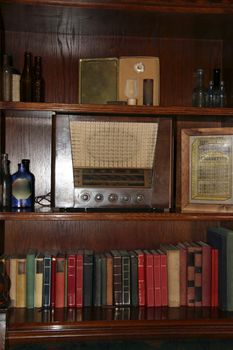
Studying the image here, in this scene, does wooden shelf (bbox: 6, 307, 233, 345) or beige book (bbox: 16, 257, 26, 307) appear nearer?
wooden shelf (bbox: 6, 307, 233, 345)

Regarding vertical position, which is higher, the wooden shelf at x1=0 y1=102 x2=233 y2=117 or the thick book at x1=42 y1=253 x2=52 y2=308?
the wooden shelf at x1=0 y1=102 x2=233 y2=117

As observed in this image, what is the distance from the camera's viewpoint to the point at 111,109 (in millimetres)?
1607

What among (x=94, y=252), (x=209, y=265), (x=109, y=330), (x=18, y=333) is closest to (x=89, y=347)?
(x=109, y=330)

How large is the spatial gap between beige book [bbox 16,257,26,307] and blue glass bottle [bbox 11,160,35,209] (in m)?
0.21

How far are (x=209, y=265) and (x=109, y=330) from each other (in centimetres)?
46

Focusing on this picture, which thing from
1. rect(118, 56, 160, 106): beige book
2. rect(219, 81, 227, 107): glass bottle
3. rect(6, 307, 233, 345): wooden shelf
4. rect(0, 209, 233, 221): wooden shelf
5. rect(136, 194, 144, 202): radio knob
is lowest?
rect(6, 307, 233, 345): wooden shelf

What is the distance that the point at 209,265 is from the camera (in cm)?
175

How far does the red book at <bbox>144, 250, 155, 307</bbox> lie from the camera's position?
1.74 metres

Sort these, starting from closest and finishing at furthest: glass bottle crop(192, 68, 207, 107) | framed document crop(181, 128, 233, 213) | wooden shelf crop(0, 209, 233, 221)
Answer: wooden shelf crop(0, 209, 233, 221) → framed document crop(181, 128, 233, 213) → glass bottle crop(192, 68, 207, 107)

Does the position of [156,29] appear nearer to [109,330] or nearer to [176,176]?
[176,176]

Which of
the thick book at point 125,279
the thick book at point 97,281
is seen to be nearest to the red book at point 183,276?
the thick book at point 125,279

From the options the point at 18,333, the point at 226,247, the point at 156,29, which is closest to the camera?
the point at 18,333

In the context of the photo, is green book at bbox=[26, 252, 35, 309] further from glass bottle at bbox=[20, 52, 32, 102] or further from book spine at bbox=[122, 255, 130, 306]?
glass bottle at bbox=[20, 52, 32, 102]

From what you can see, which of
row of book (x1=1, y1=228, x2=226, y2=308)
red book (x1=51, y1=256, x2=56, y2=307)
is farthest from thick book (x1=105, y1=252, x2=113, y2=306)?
red book (x1=51, y1=256, x2=56, y2=307)
